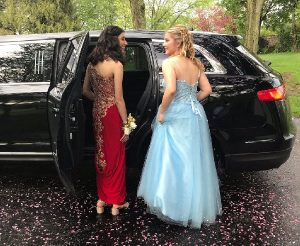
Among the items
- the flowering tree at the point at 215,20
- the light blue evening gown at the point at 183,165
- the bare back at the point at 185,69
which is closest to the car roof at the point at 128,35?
the bare back at the point at 185,69

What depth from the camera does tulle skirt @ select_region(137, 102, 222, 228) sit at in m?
3.82

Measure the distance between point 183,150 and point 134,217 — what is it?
2.94 feet

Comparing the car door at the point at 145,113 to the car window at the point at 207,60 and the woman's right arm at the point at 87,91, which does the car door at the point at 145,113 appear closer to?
the car window at the point at 207,60

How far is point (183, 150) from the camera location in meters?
3.83

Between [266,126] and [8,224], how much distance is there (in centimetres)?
270

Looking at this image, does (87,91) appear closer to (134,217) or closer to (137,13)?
(134,217)

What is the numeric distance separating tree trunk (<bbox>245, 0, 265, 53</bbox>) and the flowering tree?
21.0 metres

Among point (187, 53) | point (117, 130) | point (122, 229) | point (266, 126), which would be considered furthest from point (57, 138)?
point (266, 126)

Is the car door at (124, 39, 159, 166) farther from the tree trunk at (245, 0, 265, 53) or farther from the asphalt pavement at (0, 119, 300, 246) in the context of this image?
the tree trunk at (245, 0, 265, 53)

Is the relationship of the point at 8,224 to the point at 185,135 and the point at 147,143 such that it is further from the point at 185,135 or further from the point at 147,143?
the point at 185,135

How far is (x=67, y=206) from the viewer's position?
451 centimetres

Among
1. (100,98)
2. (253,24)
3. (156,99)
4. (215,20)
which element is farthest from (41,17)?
(100,98)

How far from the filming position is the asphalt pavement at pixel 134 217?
374cm

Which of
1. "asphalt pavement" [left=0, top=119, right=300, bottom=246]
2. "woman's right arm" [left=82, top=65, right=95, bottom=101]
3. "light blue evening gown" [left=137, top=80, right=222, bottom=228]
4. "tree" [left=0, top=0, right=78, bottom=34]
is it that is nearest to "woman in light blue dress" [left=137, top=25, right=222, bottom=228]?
"light blue evening gown" [left=137, top=80, right=222, bottom=228]
